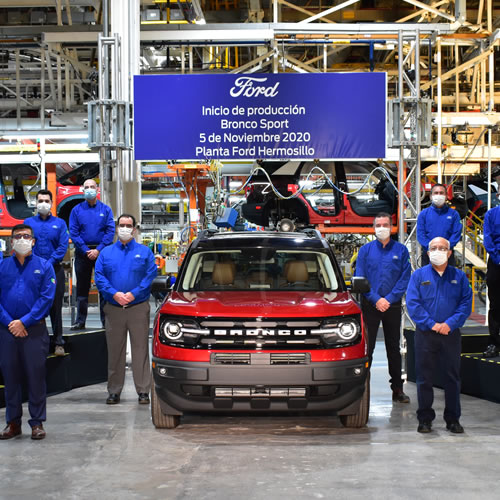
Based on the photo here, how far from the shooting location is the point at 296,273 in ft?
23.1

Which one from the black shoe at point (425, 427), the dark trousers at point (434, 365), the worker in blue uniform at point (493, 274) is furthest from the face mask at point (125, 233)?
the worker in blue uniform at point (493, 274)

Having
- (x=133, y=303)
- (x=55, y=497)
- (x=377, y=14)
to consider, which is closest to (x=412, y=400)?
(x=133, y=303)

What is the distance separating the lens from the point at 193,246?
287 inches

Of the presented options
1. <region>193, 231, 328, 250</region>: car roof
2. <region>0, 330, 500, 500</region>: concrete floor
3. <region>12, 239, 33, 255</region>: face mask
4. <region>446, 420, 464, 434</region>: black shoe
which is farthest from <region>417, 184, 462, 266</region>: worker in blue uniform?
<region>12, 239, 33, 255</region>: face mask

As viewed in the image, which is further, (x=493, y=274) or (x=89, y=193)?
(x=89, y=193)

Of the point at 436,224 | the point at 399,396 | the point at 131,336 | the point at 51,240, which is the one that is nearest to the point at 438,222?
the point at 436,224

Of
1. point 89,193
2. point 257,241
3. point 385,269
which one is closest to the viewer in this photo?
point 257,241

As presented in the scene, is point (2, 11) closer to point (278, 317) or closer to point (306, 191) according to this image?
point (306, 191)

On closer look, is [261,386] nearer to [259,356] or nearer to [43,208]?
[259,356]

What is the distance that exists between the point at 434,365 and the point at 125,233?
3.29 m

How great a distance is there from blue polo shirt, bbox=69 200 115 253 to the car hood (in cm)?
262

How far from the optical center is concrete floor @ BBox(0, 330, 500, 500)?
4848 millimetres

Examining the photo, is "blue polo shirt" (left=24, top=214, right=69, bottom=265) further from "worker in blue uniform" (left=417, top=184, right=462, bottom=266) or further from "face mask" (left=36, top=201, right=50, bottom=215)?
"worker in blue uniform" (left=417, top=184, right=462, bottom=266)

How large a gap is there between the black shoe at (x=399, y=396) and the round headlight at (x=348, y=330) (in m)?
1.93
